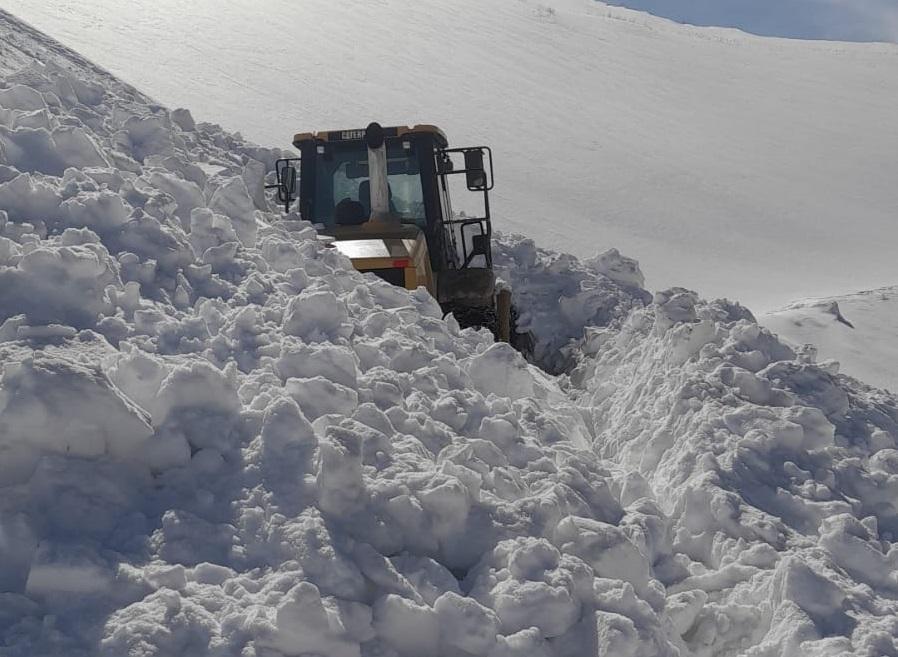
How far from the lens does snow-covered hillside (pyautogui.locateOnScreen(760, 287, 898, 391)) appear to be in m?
10.6

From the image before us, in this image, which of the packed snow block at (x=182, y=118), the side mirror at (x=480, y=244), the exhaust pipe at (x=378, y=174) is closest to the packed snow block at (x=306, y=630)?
the exhaust pipe at (x=378, y=174)

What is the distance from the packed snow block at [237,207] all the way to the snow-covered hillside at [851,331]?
22.6ft

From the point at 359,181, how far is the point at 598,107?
21847mm

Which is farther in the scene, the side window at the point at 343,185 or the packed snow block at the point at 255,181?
the side window at the point at 343,185

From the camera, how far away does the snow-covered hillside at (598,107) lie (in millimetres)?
19125

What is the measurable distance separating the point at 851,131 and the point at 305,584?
96.4 feet

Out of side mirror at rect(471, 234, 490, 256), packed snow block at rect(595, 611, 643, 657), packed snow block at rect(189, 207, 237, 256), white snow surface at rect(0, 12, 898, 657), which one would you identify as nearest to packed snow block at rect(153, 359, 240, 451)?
white snow surface at rect(0, 12, 898, 657)

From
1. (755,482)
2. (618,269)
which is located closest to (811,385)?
(755,482)

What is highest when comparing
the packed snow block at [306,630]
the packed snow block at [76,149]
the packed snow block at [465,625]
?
the packed snow block at [76,149]

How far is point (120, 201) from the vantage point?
438cm

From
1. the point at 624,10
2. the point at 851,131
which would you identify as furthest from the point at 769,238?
the point at 624,10

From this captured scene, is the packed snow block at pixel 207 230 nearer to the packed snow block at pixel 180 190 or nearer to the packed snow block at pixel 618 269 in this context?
the packed snow block at pixel 180 190

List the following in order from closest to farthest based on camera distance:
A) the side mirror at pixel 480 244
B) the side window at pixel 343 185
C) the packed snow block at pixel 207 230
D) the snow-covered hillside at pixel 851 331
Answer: the packed snow block at pixel 207 230 < the side window at pixel 343 185 < the side mirror at pixel 480 244 < the snow-covered hillside at pixel 851 331

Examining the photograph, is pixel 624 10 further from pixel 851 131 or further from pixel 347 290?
pixel 347 290
